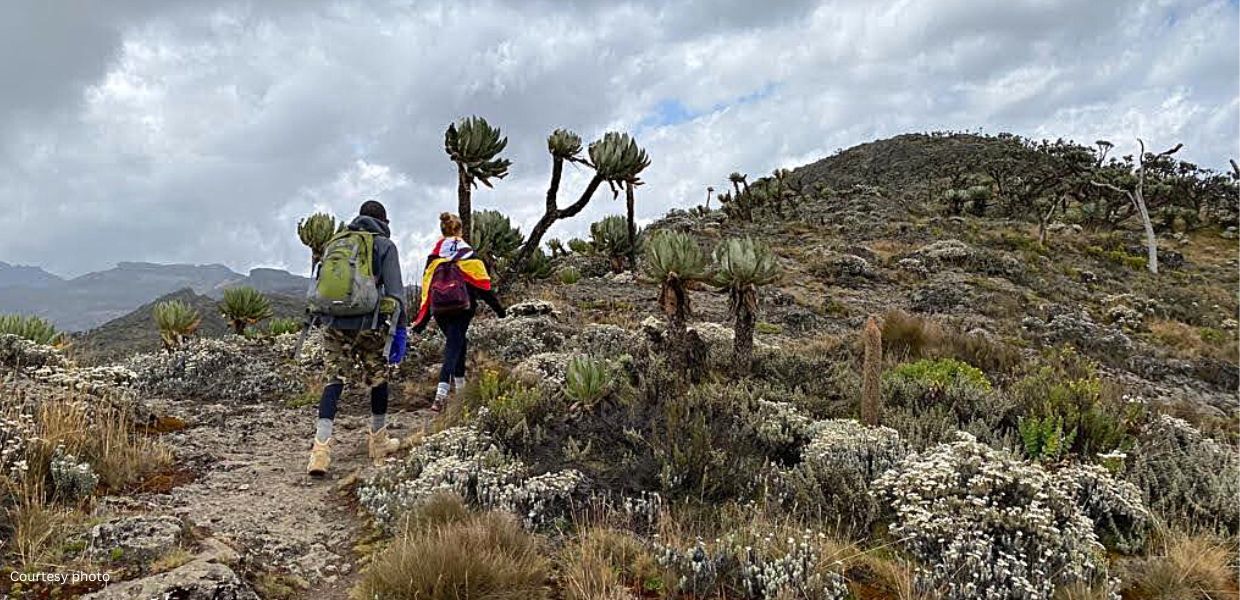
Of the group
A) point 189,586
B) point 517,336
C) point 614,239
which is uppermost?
point 614,239

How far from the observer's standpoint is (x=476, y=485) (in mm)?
4535

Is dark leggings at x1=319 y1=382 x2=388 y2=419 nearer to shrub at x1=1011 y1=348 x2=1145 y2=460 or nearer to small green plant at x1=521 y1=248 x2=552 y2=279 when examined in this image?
shrub at x1=1011 y1=348 x2=1145 y2=460

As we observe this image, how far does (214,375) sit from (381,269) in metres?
4.56

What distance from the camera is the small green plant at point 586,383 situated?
589cm

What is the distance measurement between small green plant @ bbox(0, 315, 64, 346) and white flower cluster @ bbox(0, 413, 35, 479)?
4.11 meters

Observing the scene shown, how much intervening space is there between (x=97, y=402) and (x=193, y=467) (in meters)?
1.11

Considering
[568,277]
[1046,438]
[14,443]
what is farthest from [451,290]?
[568,277]

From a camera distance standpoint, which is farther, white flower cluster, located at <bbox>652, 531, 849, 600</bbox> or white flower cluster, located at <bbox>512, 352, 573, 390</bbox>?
white flower cluster, located at <bbox>512, 352, 573, 390</bbox>

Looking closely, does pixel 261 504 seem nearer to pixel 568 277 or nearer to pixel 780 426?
pixel 780 426

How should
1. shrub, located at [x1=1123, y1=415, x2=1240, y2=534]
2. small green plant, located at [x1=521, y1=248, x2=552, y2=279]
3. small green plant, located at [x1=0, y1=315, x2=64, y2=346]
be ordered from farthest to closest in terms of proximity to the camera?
small green plant, located at [x1=521, y1=248, x2=552, y2=279], small green plant, located at [x1=0, y1=315, x2=64, y2=346], shrub, located at [x1=1123, y1=415, x2=1240, y2=534]

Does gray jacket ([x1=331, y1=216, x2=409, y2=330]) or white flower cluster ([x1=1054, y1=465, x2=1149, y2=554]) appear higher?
gray jacket ([x1=331, y1=216, x2=409, y2=330])

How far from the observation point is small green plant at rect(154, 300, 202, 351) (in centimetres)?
989

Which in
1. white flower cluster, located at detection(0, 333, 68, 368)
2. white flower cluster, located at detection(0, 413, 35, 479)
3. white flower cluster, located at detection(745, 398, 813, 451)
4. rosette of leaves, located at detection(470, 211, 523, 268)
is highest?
rosette of leaves, located at detection(470, 211, 523, 268)

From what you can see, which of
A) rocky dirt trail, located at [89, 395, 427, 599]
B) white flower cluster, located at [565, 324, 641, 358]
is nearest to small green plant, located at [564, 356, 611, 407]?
rocky dirt trail, located at [89, 395, 427, 599]
